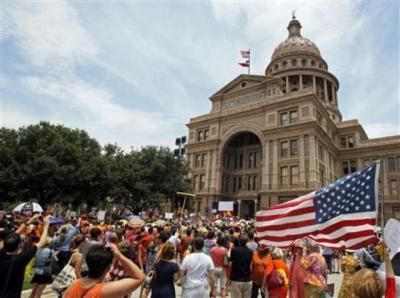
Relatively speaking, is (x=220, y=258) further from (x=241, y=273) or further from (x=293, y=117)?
(x=293, y=117)

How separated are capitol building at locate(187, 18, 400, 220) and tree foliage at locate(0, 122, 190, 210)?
37.7ft

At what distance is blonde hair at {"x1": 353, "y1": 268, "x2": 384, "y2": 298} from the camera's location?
266cm

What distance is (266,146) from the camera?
132 feet

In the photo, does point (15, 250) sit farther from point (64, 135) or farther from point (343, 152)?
point (343, 152)

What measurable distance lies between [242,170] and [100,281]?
44643mm

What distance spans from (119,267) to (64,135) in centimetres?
2855

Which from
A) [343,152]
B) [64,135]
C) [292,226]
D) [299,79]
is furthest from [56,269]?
[299,79]

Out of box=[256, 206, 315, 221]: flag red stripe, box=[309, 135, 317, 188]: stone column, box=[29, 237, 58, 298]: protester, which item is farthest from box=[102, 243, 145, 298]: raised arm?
box=[309, 135, 317, 188]: stone column

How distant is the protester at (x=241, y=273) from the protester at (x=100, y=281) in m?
4.30

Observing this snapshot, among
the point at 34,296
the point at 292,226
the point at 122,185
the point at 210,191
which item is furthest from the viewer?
the point at 210,191

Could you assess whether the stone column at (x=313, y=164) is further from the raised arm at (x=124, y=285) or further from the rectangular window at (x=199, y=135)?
the raised arm at (x=124, y=285)

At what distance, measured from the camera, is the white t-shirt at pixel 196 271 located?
5.31 metres

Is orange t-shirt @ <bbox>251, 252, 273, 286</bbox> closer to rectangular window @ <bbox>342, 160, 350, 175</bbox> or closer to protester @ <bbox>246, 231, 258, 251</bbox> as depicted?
protester @ <bbox>246, 231, 258, 251</bbox>

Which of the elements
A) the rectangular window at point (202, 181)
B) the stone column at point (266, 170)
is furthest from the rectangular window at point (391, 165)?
the rectangular window at point (202, 181)
